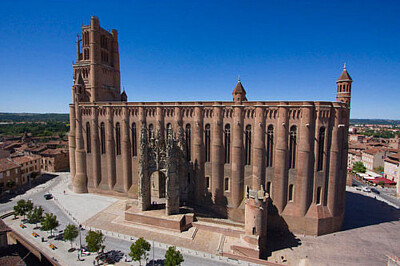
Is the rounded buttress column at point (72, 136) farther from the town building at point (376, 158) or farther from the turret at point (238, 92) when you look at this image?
the town building at point (376, 158)

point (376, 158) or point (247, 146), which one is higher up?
point (247, 146)

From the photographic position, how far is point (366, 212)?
37.7 metres

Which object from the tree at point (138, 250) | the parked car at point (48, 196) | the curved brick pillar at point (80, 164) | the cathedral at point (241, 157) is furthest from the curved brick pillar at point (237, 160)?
the parked car at point (48, 196)

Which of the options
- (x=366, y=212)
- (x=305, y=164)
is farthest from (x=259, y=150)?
(x=366, y=212)

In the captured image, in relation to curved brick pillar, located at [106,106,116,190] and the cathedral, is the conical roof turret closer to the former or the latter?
the cathedral

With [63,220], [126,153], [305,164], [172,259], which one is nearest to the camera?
[172,259]

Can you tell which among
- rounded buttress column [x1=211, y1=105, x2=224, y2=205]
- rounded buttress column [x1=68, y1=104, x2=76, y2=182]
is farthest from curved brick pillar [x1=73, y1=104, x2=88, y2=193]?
rounded buttress column [x1=211, y1=105, x2=224, y2=205]

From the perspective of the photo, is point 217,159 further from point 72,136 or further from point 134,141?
point 72,136

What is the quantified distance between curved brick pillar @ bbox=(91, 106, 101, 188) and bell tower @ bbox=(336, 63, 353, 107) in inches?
1663

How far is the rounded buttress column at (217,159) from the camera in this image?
1318 inches

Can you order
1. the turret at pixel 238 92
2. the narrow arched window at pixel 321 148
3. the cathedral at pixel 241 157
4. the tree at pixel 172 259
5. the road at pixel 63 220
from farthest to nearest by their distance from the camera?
the turret at pixel 238 92
the narrow arched window at pixel 321 148
the cathedral at pixel 241 157
the road at pixel 63 220
the tree at pixel 172 259

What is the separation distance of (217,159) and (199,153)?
10.3 feet

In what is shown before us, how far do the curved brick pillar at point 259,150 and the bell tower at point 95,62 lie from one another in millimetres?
32553

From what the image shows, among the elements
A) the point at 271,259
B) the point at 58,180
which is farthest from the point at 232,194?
the point at 58,180
